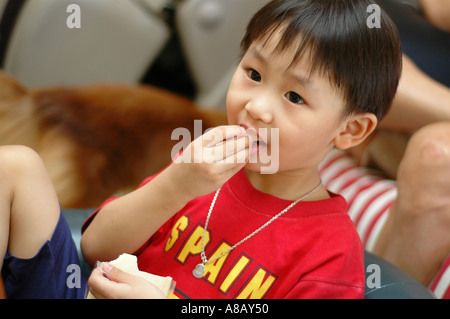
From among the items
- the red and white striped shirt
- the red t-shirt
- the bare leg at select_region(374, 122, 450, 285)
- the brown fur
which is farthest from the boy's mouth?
the brown fur

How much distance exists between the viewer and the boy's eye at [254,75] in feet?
2.50

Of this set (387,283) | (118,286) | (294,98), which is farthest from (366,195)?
(118,286)

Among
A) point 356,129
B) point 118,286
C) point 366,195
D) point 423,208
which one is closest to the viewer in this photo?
point 118,286

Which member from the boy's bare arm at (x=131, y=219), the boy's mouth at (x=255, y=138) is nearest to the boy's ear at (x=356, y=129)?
the boy's mouth at (x=255, y=138)

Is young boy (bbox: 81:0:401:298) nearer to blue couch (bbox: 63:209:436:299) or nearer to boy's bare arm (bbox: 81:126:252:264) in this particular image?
boy's bare arm (bbox: 81:126:252:264)

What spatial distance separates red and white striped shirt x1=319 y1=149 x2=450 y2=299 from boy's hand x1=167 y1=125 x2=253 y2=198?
617mm

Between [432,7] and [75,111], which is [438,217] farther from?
[75,111]

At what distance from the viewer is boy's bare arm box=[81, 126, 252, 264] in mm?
722

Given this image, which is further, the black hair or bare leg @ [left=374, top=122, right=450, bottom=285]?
bare leg @ [left=374, top=122, right=450, bottom=285]

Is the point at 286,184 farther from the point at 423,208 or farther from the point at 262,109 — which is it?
the point at 423,208

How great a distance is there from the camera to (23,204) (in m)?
0.78

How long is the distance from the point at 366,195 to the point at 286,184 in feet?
1.84

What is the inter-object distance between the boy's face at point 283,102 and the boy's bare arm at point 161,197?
0.12 feet
